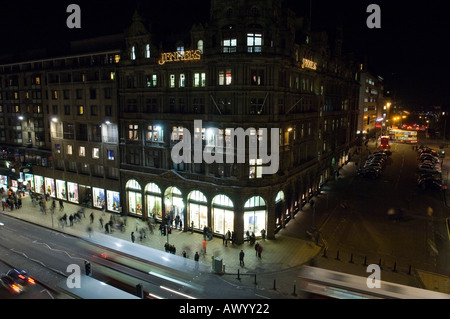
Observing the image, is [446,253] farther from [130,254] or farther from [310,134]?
[130,254]

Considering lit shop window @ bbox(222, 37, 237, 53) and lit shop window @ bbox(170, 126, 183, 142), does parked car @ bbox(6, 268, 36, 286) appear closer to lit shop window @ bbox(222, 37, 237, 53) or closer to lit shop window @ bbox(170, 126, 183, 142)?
lit shop window @ bbox(170, 126, 183, 142)

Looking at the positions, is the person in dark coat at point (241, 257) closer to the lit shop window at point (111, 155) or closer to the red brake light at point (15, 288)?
the red brake light at point (15, 288)

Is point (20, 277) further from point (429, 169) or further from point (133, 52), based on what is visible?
point (429, 169)

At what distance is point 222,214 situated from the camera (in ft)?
122

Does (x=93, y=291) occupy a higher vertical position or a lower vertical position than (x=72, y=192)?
lower

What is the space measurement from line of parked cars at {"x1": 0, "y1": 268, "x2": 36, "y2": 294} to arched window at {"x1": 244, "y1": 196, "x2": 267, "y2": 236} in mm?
21033

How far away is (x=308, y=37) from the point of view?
4500 centimetres

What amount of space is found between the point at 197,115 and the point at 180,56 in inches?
285

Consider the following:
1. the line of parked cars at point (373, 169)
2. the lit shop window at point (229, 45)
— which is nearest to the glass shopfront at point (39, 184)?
the lit shop window at point (229, 45)

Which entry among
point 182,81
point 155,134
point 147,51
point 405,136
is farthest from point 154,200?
point 405,136

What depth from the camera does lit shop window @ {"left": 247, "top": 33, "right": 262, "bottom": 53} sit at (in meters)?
34.0

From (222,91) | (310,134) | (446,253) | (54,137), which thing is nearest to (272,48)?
(222,91)

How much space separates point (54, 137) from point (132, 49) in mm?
21301

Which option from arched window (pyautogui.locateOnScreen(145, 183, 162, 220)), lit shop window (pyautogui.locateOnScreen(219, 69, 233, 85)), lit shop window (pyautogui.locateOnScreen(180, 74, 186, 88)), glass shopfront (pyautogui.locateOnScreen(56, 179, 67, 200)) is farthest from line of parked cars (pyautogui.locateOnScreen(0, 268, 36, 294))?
glass shopfront (pyautogui.locateOnScreen(56, 179, 67, 200))
